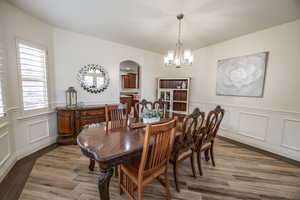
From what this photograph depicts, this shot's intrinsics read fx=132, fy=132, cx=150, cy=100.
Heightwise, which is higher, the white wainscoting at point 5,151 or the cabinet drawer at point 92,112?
the cabinet drawer at point 92,112

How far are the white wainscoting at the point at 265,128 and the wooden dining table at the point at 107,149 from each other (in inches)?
115

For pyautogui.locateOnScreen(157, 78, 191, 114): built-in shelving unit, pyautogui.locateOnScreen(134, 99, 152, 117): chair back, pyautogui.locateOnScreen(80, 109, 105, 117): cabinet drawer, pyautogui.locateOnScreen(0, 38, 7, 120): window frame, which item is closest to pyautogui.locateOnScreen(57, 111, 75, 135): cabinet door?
pyautogui.locateOnScreen(80, 109, 105, 117): cabinet drawer

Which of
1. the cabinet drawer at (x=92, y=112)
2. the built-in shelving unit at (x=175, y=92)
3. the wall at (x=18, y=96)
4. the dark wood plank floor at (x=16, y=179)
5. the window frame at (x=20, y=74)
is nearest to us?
the dark wood plank floor at (x=16, y=179)

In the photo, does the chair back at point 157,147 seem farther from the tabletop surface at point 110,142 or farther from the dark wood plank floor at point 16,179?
the dark wood plank floor at point 16,179

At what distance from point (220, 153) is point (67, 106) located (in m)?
3.63

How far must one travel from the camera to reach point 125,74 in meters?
8.44

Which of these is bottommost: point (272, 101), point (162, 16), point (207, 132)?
point (207, 132)

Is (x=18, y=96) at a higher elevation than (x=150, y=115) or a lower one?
higher

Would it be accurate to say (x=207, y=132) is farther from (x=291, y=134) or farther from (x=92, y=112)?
(x=92, y=112)

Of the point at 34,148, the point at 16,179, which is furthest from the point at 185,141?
the point at 34,148

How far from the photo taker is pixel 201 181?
1.98 meters

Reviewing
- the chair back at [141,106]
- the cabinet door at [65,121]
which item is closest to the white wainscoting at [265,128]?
the chair back at [141,106]

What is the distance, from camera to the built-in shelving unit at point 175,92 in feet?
15.0

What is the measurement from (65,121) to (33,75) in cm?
111
